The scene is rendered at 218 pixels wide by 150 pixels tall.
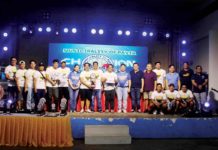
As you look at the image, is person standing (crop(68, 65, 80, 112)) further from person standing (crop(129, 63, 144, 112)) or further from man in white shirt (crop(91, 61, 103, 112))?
person standing (crop(129, 63, 144, 112))

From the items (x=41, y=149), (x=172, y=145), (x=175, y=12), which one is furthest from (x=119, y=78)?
(x=175, y=12)

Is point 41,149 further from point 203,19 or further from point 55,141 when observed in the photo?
point 203,19

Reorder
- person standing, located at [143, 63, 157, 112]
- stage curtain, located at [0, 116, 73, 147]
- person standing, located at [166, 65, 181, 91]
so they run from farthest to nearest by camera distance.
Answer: person standing, located at [166, 65, 181, 91] → person standing, located at [143, 63, 157, 112] → stage curtain, located at [0, 116, 73, 147]

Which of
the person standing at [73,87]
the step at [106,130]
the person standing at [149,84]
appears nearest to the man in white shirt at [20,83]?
the person standing at [73,87]

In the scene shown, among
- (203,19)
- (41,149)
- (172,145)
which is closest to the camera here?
(41,149)

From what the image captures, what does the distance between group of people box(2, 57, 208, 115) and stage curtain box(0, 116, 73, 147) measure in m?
1.84

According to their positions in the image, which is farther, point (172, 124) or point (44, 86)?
point (44, 86)

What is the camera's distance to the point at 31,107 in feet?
28.4

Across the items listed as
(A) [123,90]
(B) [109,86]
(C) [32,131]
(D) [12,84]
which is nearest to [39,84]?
(D) [12,84]

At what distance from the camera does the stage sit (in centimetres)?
679

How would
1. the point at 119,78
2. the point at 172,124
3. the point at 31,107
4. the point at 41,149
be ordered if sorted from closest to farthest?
the point at 41,149
the point at 172,124
the point at 31,107
the point at 119,78

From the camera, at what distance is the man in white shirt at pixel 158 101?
29.3 feet

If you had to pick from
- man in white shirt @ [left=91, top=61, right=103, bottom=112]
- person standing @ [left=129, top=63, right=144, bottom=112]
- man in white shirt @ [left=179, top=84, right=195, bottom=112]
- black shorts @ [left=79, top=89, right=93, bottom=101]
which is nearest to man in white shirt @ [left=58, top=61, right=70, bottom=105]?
black shorts @ [left=79, top=89, right=93, bottom=101]

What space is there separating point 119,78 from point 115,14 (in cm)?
466
